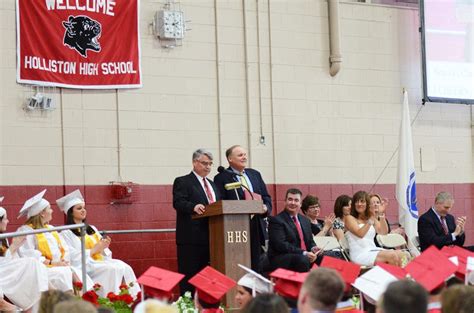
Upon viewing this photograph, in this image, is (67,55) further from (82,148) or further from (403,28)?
(403,28)

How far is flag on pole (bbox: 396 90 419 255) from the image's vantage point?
12.2m

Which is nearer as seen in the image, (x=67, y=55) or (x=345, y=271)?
(x=345, y=271)

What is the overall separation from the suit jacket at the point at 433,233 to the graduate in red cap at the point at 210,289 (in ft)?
14.8

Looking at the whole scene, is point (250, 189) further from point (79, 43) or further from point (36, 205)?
point (79, 43)

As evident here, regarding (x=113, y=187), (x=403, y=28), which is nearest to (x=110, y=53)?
(x=113, y=187)

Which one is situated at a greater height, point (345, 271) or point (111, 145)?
point (111, 145)

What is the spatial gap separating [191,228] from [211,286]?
236 centimetres

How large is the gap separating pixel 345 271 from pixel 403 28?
6.48 meters

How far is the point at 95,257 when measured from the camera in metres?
9.70

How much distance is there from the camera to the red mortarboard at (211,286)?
22.9 ft

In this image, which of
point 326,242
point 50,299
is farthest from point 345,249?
point 50,299

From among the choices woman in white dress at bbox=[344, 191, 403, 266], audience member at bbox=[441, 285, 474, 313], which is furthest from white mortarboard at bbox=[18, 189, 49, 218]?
audience member at bbox=[441, 285, 474, 313]

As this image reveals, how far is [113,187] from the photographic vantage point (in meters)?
10.9

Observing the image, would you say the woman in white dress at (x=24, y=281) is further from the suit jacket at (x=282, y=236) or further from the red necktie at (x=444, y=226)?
the red necktie at (x=444, y=226)
